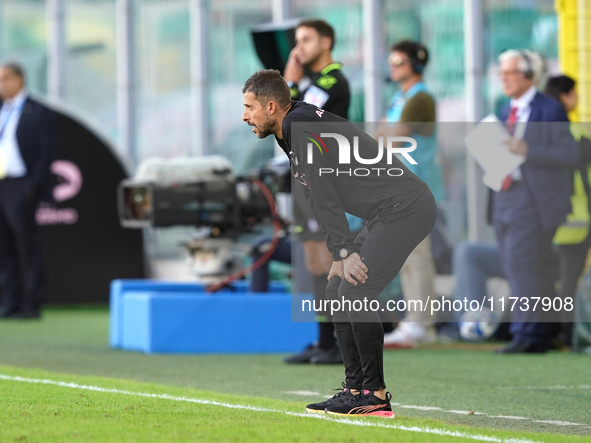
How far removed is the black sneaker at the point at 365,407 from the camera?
11.6 feet

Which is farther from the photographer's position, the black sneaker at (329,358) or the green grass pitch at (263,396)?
the black sneaker at (329,358)

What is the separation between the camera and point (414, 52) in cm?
678

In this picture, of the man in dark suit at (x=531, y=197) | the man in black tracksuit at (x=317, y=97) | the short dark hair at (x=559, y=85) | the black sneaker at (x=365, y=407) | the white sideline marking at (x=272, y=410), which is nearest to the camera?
the white sideline marking at (x=272, y=410)

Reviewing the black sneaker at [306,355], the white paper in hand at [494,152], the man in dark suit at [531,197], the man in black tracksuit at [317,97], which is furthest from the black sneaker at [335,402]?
the white paper in hand at [494,152]

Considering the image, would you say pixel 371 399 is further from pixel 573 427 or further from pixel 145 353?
pixel 145 353

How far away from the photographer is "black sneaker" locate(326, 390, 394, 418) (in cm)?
354

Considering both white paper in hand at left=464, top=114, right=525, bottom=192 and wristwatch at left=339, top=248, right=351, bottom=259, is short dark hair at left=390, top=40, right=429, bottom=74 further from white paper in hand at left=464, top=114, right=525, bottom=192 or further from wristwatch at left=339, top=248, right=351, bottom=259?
wristwatch at left=339, top=248, right=351, bottom=259

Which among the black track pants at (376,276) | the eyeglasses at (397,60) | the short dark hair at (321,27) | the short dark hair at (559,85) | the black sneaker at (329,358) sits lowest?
the black sneaker at (329,358)

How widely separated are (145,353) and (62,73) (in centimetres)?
616

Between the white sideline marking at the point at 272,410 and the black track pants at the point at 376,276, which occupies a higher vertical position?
the black track pants at the point at 376,276

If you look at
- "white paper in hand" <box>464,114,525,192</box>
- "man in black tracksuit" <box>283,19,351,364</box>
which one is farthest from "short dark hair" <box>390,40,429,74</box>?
"man in black tracksuit" <box>283,19,351,364</box>

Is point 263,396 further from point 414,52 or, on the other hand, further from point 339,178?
point 414,52

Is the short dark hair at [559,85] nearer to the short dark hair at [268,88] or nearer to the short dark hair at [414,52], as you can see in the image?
the short dark hair at [414,52]

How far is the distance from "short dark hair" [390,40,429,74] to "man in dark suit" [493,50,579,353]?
551 millimetres
